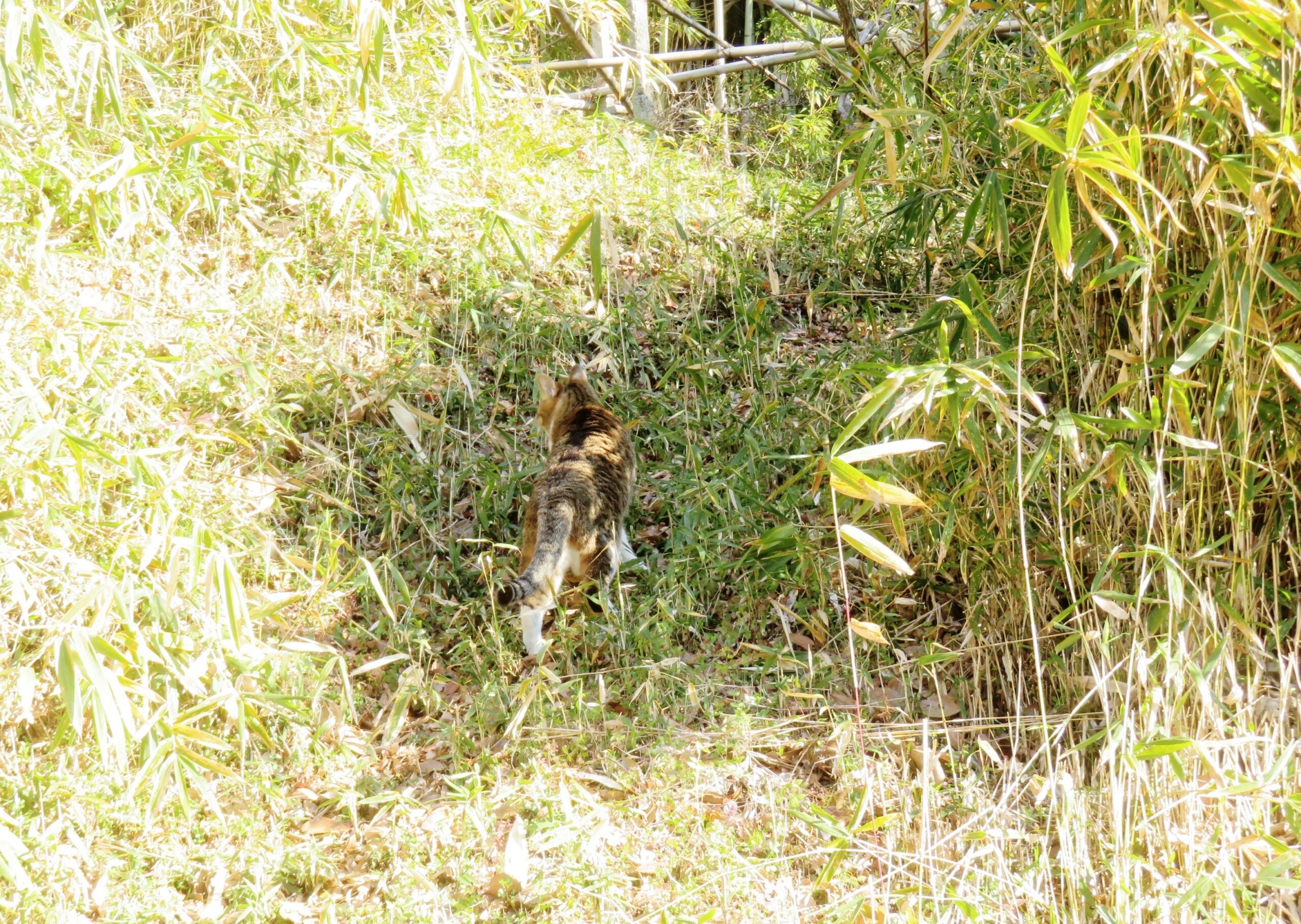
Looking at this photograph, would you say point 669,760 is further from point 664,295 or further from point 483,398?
point 664,295

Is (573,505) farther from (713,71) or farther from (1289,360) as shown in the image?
(713,71)

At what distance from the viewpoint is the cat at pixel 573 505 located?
146 inches

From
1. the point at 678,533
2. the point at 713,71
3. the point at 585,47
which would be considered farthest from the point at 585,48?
the point at 678,533

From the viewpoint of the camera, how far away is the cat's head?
4492 mm

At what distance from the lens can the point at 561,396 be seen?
4535 mm

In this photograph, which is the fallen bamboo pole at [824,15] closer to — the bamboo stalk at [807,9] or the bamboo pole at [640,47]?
the bamboo stalk at [807,9]

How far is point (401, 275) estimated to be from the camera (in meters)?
5.18

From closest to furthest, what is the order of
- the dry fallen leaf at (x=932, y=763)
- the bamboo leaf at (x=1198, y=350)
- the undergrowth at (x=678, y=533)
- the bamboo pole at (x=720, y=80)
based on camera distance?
the bamboo leaf at (x=1198, y=350) < the undergrowth at (x=678, y=533) < the dry fallen leaf at (x=932, y=763) < the bamboo pole at (x=720, y=80)

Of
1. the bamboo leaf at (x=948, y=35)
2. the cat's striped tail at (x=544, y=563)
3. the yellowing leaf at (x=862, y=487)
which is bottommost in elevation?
the cat's striped tail at (x=544, y=563)

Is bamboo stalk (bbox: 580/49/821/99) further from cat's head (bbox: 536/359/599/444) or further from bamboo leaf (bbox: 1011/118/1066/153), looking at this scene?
bamboo leaf (bbox: 1011/118/1066/153)

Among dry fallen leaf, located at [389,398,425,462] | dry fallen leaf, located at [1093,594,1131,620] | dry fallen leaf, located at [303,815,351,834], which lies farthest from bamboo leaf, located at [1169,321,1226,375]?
dry fallen leaf, located at [389,398,425,462]

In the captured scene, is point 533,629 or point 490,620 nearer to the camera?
point 533,629

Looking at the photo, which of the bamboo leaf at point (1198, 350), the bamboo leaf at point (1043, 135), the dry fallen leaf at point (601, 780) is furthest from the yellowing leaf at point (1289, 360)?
the dry fallen leaf at point (601, 780)

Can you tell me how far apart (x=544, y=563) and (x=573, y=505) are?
30 centimetres
